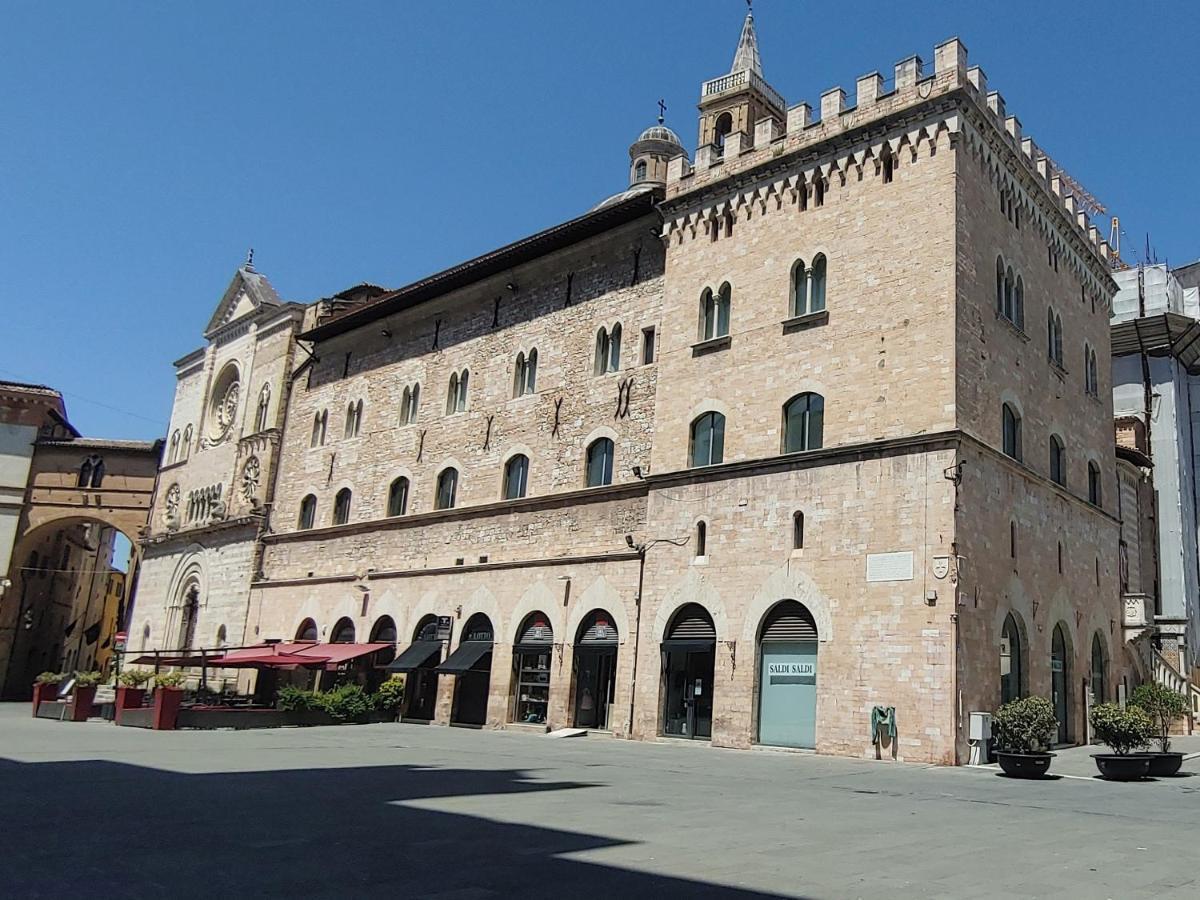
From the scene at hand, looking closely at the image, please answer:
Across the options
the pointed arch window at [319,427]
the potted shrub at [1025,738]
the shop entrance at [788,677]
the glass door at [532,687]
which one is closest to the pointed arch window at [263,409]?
the pointed arch window at [319,427]

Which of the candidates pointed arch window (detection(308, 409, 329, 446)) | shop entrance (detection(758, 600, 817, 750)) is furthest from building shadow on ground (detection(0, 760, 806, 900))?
pointed arch window (detection(308, 409, 329, 446))

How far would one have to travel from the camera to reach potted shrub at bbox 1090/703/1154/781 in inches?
642

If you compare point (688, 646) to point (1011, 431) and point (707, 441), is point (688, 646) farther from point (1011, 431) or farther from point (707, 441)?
point (1011, 431)

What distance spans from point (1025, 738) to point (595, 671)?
11.3 m

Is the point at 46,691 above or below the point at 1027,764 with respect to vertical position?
below

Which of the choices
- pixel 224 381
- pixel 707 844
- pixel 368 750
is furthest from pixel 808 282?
pixel 224 381

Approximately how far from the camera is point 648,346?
26.6m

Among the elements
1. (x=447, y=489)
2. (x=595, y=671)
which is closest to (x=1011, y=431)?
(x=595, y=671)

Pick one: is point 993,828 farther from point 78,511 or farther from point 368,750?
point 78,511

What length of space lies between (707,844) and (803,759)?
1080 centimetres

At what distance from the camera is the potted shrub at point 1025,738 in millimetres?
16484

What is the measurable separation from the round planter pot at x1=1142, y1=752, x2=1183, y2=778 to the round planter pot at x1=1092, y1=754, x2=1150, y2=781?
266 millimetres

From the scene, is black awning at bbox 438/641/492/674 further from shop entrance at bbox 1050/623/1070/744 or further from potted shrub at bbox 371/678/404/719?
Answer: shop entrance at bbox 1050/623/1070/744

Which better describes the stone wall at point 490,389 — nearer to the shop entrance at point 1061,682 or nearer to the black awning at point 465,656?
the black awning at point 465,656
